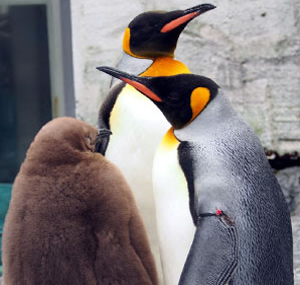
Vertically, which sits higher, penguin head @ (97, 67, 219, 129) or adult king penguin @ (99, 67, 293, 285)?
penguin head @ (97, 67, 219, 129)

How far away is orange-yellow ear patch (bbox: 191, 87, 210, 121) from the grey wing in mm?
177

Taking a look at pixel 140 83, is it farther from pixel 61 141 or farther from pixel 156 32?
pixel 156 32

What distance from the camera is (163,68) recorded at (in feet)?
4.13

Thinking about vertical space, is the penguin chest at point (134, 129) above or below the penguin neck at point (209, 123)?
below

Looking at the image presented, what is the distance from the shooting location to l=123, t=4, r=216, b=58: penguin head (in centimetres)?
122

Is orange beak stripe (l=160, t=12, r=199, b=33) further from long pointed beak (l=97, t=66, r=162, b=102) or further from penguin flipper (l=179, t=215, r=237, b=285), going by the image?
penguin flipper (l=179, t=215, r=237, b=285)

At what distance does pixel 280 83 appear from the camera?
1.71 metres

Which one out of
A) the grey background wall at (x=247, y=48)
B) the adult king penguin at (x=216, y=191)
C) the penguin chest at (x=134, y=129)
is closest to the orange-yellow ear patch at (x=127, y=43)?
the penguin chest at (x=134, y=129)

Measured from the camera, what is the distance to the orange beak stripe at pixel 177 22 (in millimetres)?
1193

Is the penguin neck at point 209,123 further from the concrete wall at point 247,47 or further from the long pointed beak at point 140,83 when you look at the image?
the concrete wall at point 247,47

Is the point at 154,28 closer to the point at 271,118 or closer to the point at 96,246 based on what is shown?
the point at 96,246

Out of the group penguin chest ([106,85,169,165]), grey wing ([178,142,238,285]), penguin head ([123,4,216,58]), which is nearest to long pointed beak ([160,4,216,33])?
penguin head ([123,4,216,58])

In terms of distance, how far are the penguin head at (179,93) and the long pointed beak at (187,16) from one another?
0.23 m

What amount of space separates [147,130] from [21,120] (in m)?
0.79
